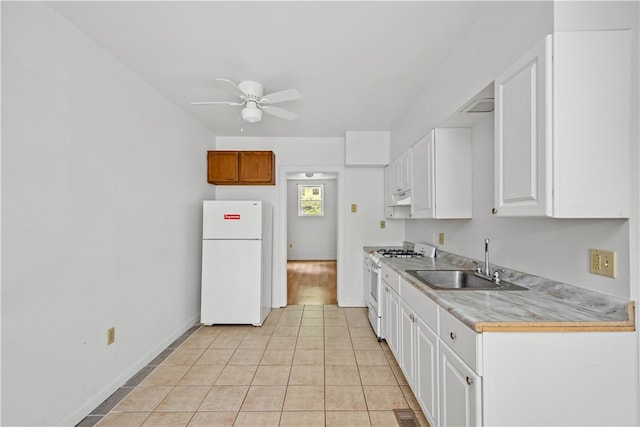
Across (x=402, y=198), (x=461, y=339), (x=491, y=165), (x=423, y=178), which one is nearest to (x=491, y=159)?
(x=491, y=165)

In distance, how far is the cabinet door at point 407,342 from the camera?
2.11m

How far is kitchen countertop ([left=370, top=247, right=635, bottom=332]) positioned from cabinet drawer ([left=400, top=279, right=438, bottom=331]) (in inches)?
2.2

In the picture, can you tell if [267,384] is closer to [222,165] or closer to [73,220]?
[73,220]

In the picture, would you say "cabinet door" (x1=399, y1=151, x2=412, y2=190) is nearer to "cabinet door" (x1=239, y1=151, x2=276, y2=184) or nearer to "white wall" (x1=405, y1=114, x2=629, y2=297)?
"white wall" (x1=405, y1=114, x2=629, y2=297)

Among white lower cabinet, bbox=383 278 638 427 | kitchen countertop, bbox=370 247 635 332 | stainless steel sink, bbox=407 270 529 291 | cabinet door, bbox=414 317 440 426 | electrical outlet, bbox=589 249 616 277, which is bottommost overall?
cabinet door, bbox=414 317 440 426

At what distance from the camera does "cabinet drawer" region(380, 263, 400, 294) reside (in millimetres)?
2557

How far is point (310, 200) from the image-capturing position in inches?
359

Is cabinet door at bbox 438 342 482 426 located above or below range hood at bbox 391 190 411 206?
below

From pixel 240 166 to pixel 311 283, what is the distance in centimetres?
299

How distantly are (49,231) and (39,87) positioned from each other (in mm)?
797

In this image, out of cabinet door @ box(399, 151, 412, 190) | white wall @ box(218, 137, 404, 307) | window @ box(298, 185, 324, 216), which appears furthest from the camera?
window @ box(298, 185, 324, 216)

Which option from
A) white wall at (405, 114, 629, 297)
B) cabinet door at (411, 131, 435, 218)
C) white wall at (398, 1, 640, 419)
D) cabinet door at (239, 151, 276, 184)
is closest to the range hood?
cabinet door at (411, 131, 435, 218)

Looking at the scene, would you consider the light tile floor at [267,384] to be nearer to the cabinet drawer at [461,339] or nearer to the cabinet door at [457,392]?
the cabinet door at [457,392]

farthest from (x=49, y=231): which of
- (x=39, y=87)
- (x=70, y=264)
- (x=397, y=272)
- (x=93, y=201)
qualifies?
(x=397, y=272)
